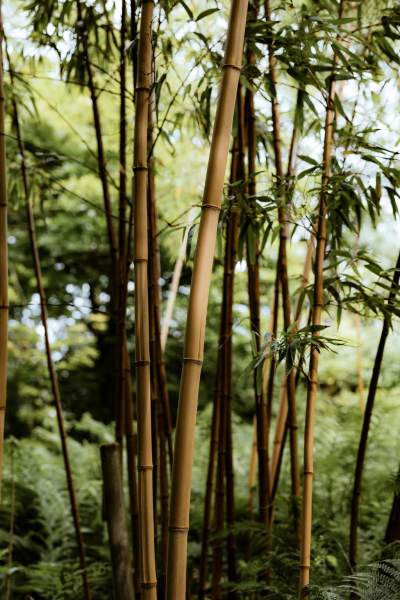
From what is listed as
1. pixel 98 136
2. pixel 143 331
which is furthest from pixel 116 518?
pixel 98 136

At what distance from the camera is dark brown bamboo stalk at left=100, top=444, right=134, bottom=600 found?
4.86 ft

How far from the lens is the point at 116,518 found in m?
1.49

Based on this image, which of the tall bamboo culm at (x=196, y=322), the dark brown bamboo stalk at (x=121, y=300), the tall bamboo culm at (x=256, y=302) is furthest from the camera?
the dark brown bamboo stalk at (x=121, y=300)

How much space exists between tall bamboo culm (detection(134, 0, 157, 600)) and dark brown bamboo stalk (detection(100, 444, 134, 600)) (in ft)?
0.83

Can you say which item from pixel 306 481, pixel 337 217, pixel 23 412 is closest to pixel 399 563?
pixel 306 481

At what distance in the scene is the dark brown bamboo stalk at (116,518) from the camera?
1.48 meters

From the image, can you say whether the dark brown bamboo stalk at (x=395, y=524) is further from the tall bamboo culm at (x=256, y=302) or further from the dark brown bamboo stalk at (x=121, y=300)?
the dark brown bamboo stalk at (x=121, y=300)

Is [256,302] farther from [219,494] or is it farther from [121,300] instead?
[219,494]

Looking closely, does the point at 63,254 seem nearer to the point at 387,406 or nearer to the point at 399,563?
the point at 387,406

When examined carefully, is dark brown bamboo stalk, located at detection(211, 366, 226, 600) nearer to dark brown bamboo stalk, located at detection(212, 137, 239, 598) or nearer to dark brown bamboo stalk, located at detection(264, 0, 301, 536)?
dark brown bamboo stalk, located at detection(212, 137, 239, 598)

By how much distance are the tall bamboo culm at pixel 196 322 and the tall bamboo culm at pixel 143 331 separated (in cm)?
13

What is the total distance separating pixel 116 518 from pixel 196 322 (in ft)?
2.01

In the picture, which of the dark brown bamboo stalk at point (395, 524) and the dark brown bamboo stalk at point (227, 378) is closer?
the dark brown bamboo stalk at point (395, 524)

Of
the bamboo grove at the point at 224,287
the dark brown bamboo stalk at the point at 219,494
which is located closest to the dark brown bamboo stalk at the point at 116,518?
the bamboo grove at the point at 224,287
